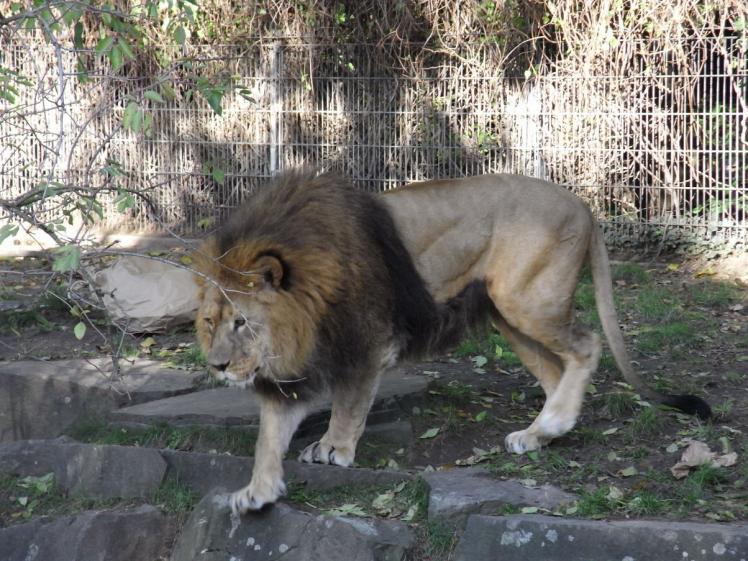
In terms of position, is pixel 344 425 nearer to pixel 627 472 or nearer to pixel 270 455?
pixel 270 455

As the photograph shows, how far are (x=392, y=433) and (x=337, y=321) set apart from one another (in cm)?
78

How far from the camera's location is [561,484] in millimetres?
4180

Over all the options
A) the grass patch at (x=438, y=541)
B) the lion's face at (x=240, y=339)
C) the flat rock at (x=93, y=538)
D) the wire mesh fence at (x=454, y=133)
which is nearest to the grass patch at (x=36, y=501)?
the flat rock at (x=93, y=538)

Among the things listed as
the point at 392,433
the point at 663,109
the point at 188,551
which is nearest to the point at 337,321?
the point at 392,433

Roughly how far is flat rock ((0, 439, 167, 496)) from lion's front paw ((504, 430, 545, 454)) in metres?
1.48

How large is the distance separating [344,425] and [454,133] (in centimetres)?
546

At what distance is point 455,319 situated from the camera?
190 inches

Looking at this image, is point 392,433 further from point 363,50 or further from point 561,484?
point 363,50

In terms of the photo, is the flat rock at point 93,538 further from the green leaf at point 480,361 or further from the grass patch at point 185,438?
the green leaf at point 480,361

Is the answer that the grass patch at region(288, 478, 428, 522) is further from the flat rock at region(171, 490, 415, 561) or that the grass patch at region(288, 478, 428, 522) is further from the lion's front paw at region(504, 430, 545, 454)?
the lion's front paw at region(504, 430, 545, 454)

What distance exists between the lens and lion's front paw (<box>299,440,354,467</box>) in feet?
14.8

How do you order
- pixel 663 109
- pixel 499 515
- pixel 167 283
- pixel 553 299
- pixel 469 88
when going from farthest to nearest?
pixel 469 88
pixel 663 109
pixel 167 283
pixel 553 299
pixel 499 515

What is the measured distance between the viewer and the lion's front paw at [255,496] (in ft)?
13.3

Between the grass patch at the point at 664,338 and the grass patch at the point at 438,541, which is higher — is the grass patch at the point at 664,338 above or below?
above
